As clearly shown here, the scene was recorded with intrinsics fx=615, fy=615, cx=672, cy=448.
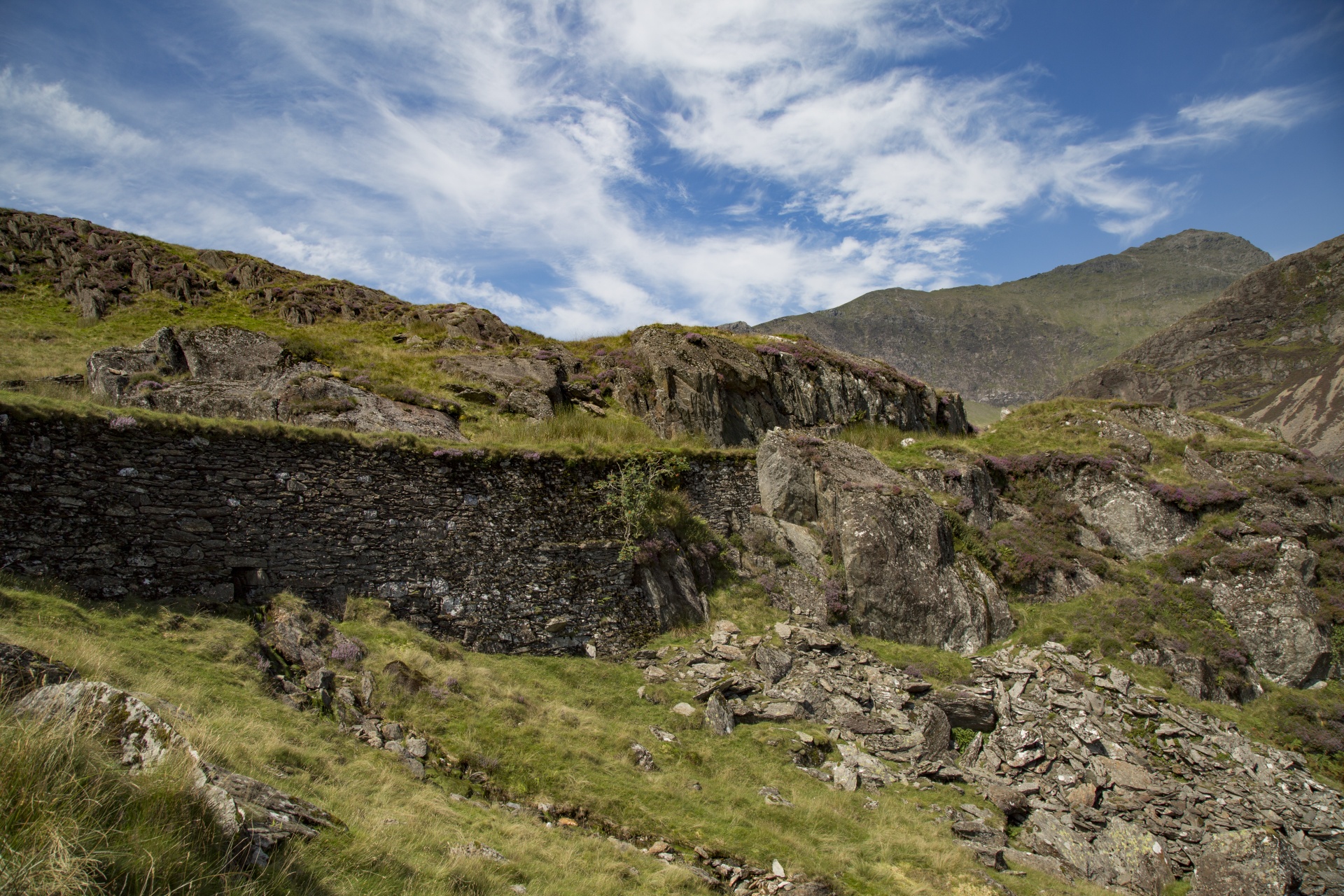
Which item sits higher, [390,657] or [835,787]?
[390,657]

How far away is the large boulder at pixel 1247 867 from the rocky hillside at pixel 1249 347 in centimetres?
6063

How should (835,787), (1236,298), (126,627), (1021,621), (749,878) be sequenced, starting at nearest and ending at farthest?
(749,878), (126,627), (835,787), (1021,621), (1236,298)

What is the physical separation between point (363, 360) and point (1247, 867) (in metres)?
25.7

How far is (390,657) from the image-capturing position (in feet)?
37.3

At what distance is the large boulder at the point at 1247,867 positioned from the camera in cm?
1054

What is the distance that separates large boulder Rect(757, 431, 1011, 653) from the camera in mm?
16484

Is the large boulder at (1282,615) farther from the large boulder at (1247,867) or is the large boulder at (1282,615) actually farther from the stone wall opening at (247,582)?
the stone wall opening at (247,582)

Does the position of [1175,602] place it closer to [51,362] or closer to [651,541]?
[651,541]

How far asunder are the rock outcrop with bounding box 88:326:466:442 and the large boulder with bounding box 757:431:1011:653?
1015 cm

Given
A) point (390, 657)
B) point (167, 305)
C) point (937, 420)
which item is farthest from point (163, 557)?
point (937, 420)

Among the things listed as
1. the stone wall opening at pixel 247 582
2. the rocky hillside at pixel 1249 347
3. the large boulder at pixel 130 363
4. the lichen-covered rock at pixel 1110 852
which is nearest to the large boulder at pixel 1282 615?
the lichen-covered rock at pixel 1110 852

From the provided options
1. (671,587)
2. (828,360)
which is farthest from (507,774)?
(828,360)

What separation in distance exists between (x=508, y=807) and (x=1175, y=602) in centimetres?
1877

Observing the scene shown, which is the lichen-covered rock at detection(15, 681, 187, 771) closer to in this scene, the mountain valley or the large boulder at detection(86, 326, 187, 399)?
the mountain valley
